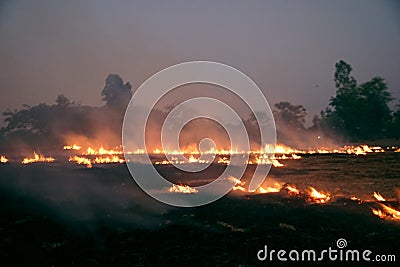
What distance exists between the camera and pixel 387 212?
20.6m

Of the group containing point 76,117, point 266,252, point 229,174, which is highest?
point 76,117

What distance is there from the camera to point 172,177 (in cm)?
3666

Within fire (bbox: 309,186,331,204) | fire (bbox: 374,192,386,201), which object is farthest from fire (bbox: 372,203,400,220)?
fire (bbox: 374,192,386,201)

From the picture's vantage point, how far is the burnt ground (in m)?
14.5

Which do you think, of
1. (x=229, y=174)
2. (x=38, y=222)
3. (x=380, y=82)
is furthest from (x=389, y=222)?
(x=380, y=82)

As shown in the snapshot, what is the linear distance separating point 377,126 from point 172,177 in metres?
73.4

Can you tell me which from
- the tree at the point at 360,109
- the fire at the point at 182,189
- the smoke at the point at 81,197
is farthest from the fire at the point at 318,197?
the tree at the point at 360,109

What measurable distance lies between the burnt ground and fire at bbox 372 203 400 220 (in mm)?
543

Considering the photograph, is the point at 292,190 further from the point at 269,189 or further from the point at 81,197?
the point at 81,197

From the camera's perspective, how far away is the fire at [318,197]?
24.4 meters

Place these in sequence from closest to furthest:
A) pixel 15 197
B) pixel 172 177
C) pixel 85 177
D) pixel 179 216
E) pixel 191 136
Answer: pixel 179 216 → pixel 15 197 → pixel 85 177 → pixel 172 177 → pixel 191 136

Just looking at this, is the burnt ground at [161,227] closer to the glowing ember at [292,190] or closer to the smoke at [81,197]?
the smoke at [81,197]

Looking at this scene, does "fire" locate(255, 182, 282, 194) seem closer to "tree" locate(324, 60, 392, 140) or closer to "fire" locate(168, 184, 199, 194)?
"fire" locate(168, 184, 199, 194)

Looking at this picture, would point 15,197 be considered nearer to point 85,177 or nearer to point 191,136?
point 85,177
